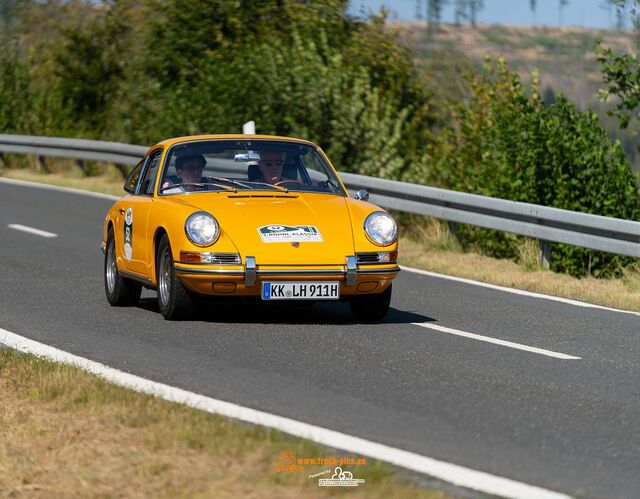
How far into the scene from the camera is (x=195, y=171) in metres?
11.0

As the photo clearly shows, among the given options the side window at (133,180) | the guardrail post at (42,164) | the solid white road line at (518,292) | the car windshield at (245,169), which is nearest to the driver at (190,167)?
the car windshield at (245,169)

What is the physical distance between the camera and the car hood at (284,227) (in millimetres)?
9852

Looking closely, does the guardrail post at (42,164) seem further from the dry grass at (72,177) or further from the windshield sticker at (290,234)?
the windshield sticker at (290,234)

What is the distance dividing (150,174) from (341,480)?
6579 millimetres

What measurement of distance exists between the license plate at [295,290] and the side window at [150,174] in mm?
1789

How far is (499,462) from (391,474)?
60 cm

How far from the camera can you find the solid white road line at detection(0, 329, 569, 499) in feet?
17.6

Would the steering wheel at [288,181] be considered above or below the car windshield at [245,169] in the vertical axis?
below

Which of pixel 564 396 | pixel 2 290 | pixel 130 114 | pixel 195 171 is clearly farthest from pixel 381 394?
pixel 130 114

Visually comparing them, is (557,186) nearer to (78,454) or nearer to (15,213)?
(15,213)

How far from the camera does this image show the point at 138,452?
5781 mm

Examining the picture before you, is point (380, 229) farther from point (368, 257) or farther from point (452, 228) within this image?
point (452, 228)

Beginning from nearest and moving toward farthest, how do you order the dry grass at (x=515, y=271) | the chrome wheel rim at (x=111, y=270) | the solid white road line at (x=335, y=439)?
the solid white road line at (x=335, y=439)
the chrome wheel rim at (x=111, y=270)
the dry grass at (x=515, y=271)

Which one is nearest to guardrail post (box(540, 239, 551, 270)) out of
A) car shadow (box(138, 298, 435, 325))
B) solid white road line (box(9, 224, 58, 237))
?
car shadow (box(138, 298, 435, 325))
